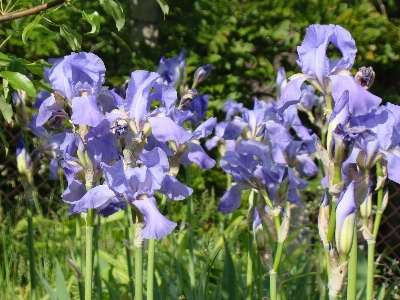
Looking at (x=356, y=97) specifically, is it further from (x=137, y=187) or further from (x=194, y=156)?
(x=194, y=156)

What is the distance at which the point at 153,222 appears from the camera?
1.19 m

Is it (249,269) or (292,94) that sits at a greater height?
(292,94)

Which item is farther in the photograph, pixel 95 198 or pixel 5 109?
pixel 5 109

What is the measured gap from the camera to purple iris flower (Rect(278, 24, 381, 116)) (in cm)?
125

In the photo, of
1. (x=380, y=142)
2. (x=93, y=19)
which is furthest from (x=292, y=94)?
(x=93, y=19)

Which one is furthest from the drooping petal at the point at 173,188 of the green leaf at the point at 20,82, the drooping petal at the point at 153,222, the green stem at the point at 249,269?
the green stem at the point at 249,269

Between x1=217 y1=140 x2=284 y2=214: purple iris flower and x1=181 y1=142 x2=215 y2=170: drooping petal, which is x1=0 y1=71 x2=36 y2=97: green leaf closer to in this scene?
x1=181 y1=142 x2=215 y2=170: drooping petal

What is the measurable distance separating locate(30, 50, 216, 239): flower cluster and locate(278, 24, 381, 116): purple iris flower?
0.28 m

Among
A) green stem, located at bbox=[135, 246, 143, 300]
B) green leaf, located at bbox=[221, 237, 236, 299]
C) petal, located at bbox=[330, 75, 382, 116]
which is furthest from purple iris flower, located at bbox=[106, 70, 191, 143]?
green leaf, located at bbox=[221, 237, 236, 299]

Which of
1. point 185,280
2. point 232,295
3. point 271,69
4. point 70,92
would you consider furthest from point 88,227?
point 271,69

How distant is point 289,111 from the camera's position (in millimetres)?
2227

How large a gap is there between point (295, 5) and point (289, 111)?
242 cm

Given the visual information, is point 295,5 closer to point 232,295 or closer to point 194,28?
point 194,28

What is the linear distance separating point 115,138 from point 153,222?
263 millimetres
